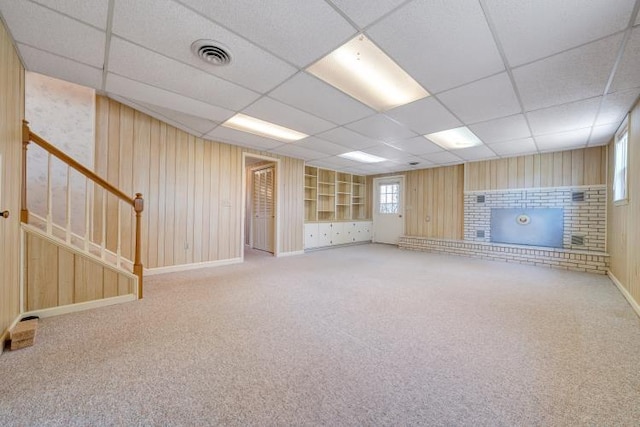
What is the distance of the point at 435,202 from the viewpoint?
6707mm

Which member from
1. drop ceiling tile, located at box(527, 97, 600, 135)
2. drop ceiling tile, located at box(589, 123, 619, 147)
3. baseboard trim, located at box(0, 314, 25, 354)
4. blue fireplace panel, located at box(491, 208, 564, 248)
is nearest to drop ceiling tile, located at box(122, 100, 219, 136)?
baseboard trim, located at box(0, 314, 25, 354)

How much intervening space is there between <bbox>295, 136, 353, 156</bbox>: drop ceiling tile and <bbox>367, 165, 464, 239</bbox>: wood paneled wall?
2968mm

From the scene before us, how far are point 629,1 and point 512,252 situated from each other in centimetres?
475

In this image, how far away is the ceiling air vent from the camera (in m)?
1.92

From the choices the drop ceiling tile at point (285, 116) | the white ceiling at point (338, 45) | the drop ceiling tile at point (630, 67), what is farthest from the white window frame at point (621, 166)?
the drop ceiling tile at point (285, 116)

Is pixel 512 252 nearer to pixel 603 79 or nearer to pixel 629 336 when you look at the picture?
pixel 629 336

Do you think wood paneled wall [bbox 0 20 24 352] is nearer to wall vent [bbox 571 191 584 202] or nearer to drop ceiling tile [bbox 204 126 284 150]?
drop ceiling tile [bbox 204 126 284 150]

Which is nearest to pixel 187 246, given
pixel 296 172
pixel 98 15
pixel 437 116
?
pixel 296 172

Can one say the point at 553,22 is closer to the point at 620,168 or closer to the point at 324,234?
the point at 620,168

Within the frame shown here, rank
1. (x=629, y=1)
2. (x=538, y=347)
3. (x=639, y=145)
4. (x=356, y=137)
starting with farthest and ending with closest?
(x=356, y=137), (x=639, y=145), (x=538, y=347), (x=629, y=1)

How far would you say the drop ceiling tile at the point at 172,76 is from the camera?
2.08 meters

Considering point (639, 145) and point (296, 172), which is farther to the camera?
point (296, 172)

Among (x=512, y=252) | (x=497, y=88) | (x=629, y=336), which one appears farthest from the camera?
(x=512, y=252)

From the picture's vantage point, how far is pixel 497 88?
2512 mm
